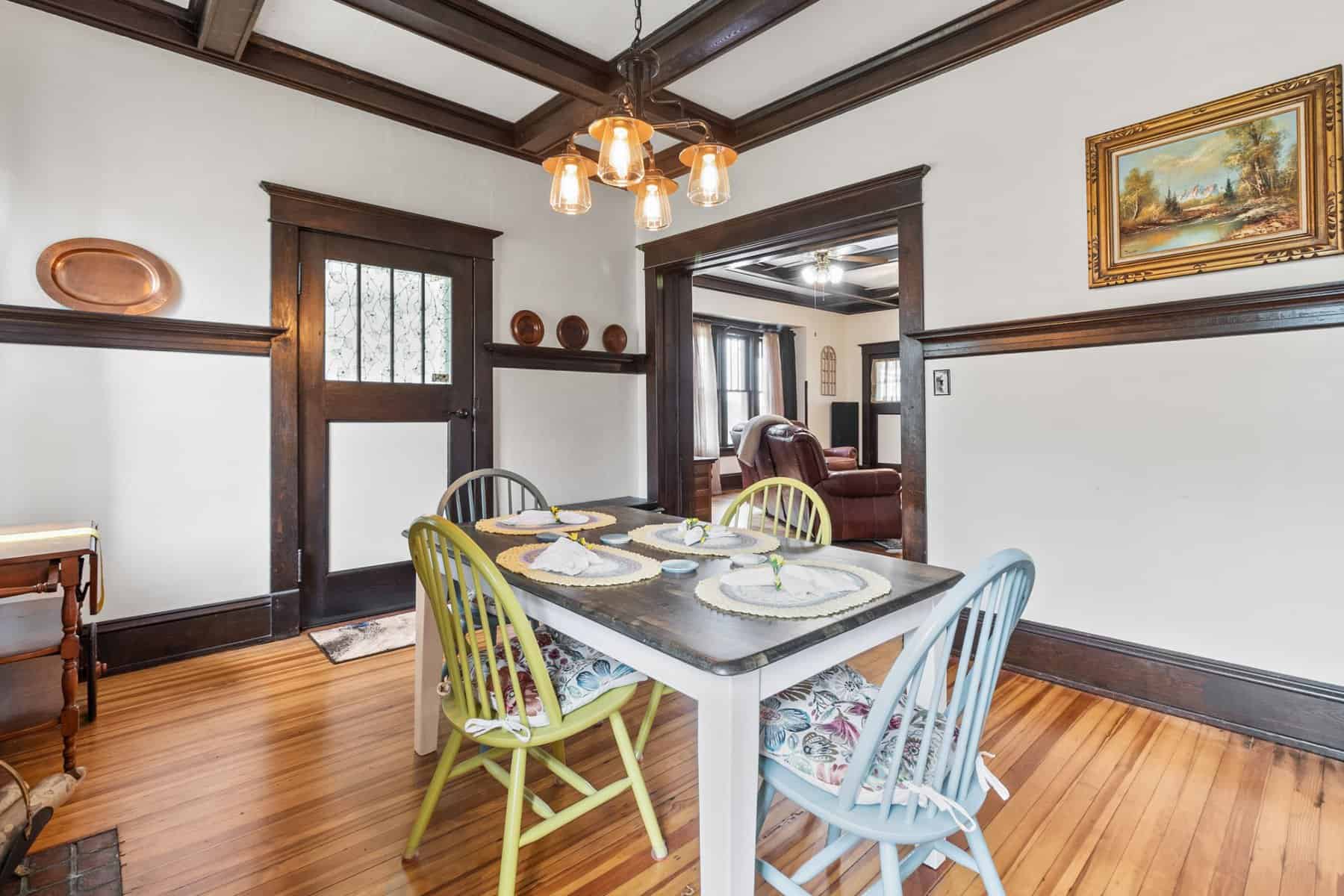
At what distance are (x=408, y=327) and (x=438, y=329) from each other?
0.56 ft

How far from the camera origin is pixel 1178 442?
7.47ft

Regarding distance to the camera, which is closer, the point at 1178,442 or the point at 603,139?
the point at 603,139

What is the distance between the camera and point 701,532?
1893mm

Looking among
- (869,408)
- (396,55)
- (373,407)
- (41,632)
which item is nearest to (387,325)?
(373,407)

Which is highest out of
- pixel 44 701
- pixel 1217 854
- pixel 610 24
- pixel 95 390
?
pixel 610 24

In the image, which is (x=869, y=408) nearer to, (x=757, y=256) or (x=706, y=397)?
(x=706, y=397)

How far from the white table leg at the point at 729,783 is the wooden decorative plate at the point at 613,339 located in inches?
138

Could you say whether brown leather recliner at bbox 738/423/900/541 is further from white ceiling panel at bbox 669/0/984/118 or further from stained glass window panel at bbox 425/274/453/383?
stained glass window panel at bbox 425/274/453/383

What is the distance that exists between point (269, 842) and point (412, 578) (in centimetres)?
198

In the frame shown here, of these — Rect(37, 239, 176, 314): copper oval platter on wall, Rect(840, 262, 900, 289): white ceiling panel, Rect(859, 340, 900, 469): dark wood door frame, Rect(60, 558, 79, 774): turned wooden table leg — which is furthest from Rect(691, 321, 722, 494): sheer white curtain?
Rect(60, 558, 79, 774): turned wooden table leg

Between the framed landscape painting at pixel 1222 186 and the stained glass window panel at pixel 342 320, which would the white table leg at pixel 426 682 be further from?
the framed landscape painting at pixel 1222 186

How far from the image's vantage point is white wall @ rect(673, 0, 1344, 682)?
206 cm

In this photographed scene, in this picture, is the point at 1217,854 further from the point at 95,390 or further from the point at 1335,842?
the point at 95,390

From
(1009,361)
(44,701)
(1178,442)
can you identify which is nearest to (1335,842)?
(1178,442)
